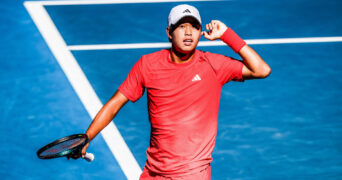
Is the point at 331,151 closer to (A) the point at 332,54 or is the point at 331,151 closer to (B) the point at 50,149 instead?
(A) the point at 332,54

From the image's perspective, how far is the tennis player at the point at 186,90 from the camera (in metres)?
3.84

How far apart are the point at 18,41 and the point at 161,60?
186 inches

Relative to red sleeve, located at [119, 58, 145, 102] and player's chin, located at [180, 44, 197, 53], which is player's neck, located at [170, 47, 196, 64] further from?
red sleeve, located at [119, 58, 145, 102]

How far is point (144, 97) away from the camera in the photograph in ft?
22.7

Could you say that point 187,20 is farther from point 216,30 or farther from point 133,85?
point 133,85

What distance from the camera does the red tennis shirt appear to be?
152 inches

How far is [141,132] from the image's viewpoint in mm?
6391

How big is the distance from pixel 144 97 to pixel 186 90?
10.2 ft

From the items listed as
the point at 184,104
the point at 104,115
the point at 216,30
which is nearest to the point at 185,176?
the point at 184,104

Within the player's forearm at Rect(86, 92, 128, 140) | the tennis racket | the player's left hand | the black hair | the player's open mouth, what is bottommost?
the tennis racket

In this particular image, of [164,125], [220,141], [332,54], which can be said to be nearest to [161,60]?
[164,125]

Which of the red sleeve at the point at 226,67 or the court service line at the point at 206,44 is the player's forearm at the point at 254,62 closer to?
the red sleeve at the point at 226,67

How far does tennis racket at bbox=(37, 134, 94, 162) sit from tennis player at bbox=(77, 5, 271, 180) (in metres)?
0.55

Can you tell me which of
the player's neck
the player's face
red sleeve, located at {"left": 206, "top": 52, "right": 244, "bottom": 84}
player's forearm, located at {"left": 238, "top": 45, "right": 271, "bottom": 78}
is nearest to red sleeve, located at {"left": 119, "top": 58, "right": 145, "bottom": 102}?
the player's neck
